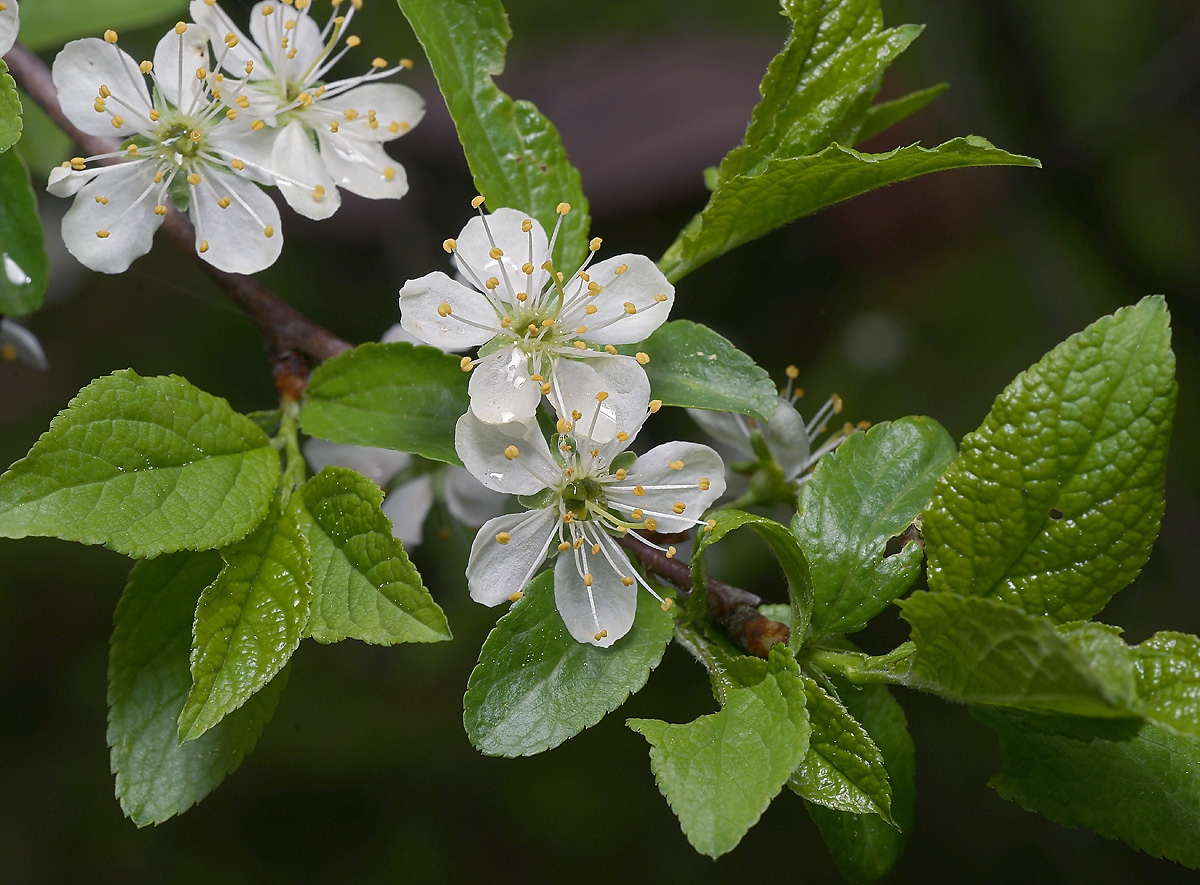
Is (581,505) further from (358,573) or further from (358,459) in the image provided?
(358,459)

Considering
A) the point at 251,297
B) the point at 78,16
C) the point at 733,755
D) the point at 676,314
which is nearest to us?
the point at 733,755

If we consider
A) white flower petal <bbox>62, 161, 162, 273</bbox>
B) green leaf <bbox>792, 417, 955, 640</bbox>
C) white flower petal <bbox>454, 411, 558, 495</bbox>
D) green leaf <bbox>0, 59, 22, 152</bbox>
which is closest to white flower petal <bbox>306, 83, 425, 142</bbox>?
white flower petal <bbox>62, 161, 162, 273</bbox>

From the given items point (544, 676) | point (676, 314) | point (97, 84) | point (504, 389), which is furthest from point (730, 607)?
point (676, 314)

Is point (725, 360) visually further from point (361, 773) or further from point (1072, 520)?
point (361, 773)

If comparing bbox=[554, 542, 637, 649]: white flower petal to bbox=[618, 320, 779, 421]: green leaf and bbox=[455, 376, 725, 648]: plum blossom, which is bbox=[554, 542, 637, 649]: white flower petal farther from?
bbox=[618, 320, 779, 421]: green leaf

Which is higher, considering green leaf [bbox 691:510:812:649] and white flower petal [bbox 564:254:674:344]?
white flower petal [bbox 564:254:674:344]

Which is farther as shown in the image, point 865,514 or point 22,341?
point 22,341
